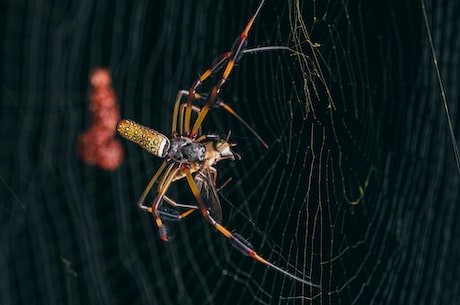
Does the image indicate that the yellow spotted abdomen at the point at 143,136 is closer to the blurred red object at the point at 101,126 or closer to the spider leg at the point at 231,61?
the spider leg at the point at 231,61

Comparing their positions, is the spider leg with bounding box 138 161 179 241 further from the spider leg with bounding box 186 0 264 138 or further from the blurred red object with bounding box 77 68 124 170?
the blurred red object with bounding box 77 68 124 170

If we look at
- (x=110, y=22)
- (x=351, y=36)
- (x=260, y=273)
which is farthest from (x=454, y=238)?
(x=110, y=22)

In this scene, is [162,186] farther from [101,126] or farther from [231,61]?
[101,126]

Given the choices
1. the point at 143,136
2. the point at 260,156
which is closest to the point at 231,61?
the point at 143,136

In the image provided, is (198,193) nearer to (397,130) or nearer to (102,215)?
(397,130)

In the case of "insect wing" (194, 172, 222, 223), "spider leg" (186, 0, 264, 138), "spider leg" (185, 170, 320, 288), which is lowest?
"spider leg" (185, 170, 320, 288)

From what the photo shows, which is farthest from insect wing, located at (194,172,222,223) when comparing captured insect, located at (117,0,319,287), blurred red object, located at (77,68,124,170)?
blurred red object, located at (77,68,124,170)
